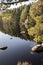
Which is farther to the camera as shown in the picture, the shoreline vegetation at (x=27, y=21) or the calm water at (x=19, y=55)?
the shoreline vegetation at (x=27, y=21)

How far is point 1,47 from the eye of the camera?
36.5m

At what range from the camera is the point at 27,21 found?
62.6m

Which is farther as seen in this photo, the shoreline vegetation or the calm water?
the shoreline vegetation

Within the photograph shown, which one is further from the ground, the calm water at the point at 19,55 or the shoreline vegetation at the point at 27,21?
the calm water at the point at 19,55

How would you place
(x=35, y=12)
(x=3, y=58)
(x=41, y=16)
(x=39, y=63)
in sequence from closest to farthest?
(x=39, y=63) → (x=3, y=58) → (x=41, y=16) → (x=35, y=12)

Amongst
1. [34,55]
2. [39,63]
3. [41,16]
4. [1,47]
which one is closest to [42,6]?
[41,16]

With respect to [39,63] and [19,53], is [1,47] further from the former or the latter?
[39,63]

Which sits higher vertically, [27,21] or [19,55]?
[19,55]

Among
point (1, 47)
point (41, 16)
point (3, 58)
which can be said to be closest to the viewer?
point (3, 58)

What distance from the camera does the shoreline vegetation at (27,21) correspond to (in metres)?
42.3

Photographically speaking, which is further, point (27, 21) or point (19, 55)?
point (27, 21)

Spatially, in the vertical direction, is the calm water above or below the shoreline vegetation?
above

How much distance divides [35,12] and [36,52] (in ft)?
64.6

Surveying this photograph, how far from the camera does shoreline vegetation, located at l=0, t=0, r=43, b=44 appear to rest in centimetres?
4226
